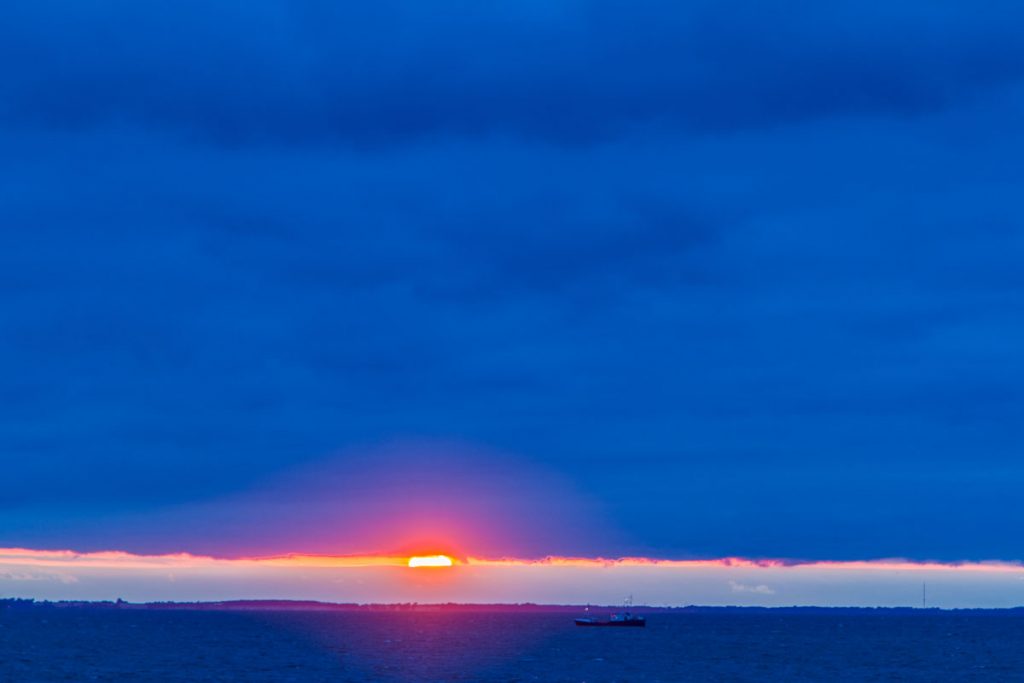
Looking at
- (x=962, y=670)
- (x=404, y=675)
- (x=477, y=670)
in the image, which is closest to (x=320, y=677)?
(x=404, y=675)

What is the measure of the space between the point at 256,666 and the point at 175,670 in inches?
573

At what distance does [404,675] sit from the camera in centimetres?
17188

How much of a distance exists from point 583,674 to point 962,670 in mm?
58811

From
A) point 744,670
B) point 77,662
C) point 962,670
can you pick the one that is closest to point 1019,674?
point 962,670

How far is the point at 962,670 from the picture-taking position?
198500mm

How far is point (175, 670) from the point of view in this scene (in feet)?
604

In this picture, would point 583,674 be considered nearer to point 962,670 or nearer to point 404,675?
point 404,675

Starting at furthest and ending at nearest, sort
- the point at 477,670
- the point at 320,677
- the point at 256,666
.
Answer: the point at 256,666
the point at 477,670
the point at 320,677

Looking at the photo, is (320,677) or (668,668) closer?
(320,677)

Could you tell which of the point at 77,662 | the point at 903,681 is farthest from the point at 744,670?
the point at 77,662

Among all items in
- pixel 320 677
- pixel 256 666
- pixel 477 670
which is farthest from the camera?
pixel 256 666

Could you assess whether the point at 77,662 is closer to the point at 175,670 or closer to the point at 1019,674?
the point at 175,670

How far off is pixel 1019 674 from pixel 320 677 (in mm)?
95737

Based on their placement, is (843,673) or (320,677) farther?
(843,673)
